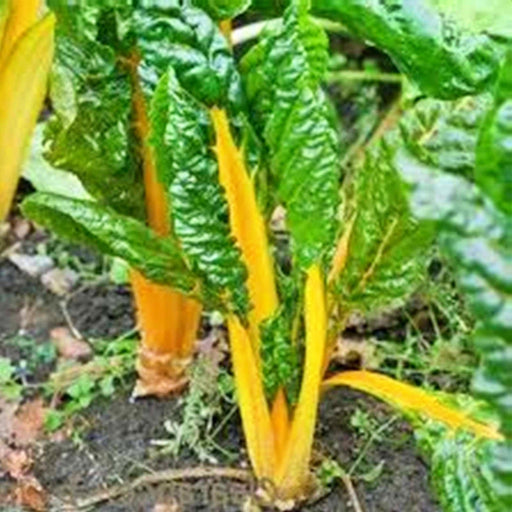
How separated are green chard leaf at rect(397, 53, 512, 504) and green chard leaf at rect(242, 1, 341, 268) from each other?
37 cm

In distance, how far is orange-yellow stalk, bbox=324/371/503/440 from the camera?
1713 millimetres

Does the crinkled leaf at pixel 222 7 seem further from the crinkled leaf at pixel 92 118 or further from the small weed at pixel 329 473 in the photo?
the small weed at pixel 329 473

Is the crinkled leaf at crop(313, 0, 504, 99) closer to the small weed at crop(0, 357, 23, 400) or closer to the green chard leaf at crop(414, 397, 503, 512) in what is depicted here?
the green chard leaf at crop(414, 397, 503, 512)

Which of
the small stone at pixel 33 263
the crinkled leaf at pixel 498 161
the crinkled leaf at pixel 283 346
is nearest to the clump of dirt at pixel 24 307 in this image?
the small stone at pixel 33 263

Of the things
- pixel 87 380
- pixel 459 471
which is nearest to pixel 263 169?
pixel 459 471

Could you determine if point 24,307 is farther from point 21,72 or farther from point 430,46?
point 430,46

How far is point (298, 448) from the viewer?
1874mm

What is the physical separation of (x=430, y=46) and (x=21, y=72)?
591mm

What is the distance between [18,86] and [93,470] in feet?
1.63

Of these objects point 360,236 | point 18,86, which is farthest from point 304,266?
point 18,86

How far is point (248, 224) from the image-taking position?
1803 mm

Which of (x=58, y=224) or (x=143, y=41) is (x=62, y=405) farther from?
(x=143, y=41)

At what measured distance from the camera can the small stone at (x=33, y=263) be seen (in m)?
2.48

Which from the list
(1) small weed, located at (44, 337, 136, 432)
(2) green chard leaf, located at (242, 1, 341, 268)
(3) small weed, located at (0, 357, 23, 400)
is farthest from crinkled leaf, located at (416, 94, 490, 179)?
(3) small weed, located at (0, 357, 23, 400)
